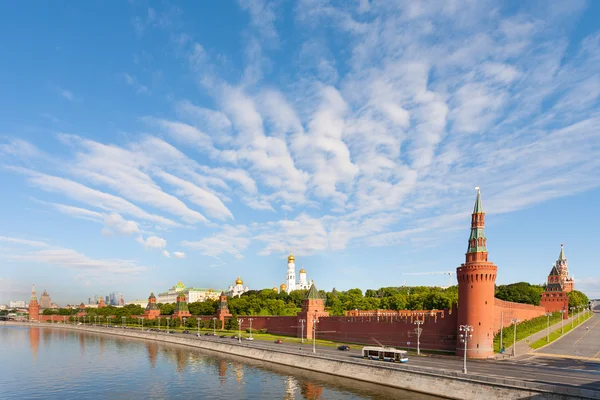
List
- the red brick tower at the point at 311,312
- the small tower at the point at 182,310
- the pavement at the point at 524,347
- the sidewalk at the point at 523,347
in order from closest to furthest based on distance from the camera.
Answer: the sidewalk at the point at 523,347
the pavement at the point at 524,347
the red brick tower at the point at 311,312
the small tower at the point at 182,310

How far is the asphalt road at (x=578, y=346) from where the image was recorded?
61250 mm

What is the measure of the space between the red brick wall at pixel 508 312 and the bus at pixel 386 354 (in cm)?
2064

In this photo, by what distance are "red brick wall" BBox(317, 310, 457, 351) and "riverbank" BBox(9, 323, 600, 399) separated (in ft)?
49.1

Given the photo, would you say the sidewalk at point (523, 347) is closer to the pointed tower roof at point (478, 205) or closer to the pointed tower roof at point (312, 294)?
the pointed tower roof at point (478, 205)

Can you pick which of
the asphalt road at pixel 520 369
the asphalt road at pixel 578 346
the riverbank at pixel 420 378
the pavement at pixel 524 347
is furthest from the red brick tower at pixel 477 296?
the riverbank at pixel 420 378

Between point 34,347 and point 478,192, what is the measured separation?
8778cm

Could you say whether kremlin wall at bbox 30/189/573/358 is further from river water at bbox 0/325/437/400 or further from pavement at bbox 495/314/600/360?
river water at bbox 0/325/437/400

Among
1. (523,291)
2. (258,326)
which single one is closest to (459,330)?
(258,326)

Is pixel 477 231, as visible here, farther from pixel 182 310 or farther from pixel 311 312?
pixel 182 310

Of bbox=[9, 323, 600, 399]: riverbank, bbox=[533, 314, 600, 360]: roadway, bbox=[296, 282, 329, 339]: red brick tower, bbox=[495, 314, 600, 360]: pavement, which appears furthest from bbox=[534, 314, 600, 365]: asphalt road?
bbox=[296, 282, 329, 339]: red brick tower

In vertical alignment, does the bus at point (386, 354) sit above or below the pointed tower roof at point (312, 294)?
below

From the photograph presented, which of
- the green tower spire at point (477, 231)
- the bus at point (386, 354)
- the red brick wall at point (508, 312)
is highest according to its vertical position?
the green tower spire at point (477, 231)

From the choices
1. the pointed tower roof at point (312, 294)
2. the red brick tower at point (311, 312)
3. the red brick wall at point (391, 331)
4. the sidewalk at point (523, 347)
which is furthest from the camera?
the pointed tower roof at point (312, 294)

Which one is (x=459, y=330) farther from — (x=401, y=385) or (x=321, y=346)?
(x=321, y=346)
